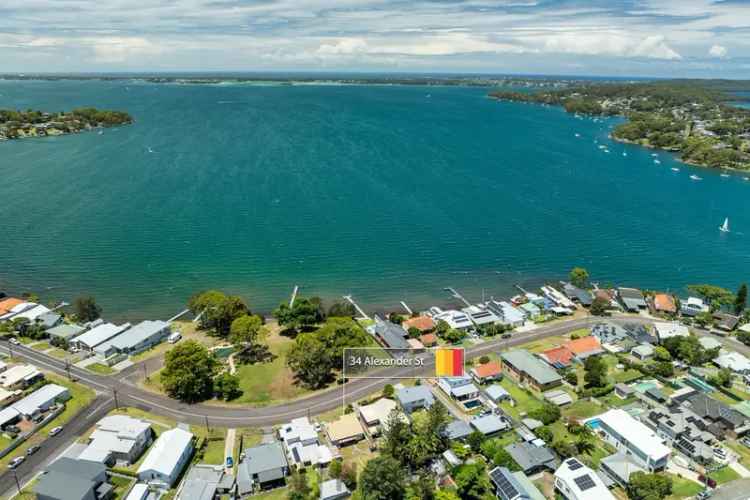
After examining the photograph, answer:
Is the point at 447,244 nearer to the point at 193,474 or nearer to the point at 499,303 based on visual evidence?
the point at 499,303

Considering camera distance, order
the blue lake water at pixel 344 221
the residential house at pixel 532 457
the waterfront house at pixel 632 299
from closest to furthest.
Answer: the residential house at pixel 532 457 → the waterfront house at pixel 632 299 → the blue lake water at pixel 344 221

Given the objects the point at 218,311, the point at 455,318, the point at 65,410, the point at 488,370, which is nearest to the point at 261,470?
the point at 65,410

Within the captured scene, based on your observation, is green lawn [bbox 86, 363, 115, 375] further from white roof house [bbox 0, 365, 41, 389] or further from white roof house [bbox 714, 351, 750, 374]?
white roof house [bbox 714, 351, 750, 374]

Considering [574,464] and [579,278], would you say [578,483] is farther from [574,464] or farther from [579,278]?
[579,278]

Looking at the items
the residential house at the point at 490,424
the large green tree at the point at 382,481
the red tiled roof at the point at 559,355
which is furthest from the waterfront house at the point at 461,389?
the large green tree at the point at 382,481

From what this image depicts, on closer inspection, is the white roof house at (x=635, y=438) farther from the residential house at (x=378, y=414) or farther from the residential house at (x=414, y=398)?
the residential house at (x=378, y=414)
